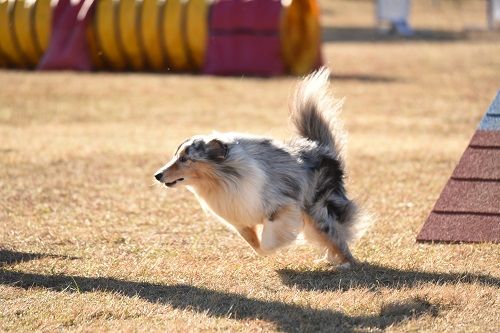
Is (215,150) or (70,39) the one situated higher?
(215,150)

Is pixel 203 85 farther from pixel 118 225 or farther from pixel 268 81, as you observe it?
pixel 118 225

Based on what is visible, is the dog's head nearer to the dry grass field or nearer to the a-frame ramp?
the dry grass field

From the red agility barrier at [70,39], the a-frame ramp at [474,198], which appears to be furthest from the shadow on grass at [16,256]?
the red agility barrier at [70,39]

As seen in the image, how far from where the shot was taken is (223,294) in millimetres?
5285

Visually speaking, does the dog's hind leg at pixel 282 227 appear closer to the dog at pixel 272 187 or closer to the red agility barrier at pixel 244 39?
the dog at pixel 272 187

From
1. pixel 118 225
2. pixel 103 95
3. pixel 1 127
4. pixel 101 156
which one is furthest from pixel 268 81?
pixel 118 225

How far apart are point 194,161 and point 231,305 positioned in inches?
39.8

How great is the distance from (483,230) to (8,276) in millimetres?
3012

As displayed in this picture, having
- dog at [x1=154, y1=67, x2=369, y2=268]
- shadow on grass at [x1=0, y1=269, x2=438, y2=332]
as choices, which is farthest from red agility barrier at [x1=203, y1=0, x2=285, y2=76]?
shadow on grass at [x1=0, y1=269, x2=438, y2=332]

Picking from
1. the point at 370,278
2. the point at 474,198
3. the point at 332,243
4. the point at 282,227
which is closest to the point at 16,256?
the point at 282,227

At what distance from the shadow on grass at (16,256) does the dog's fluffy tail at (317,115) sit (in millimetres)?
1738

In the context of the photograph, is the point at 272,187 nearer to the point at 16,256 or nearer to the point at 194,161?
the point at 194,161

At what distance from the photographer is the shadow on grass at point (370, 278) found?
5469mm

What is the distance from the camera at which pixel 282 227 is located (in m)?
5.71
